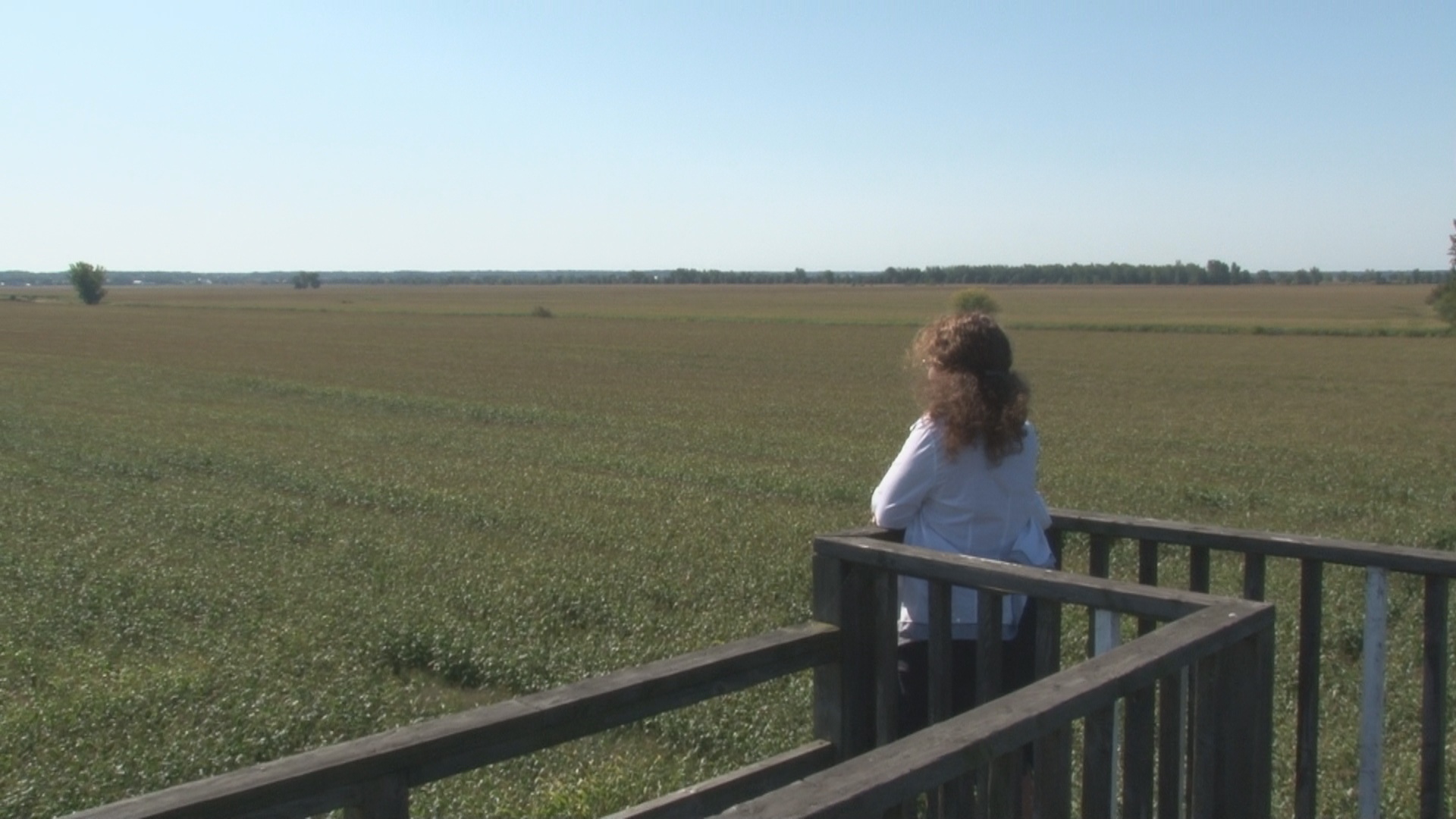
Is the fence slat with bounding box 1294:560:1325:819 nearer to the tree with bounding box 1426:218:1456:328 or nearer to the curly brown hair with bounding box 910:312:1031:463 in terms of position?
the curly brown hair with bounding box 910:312:1031:463

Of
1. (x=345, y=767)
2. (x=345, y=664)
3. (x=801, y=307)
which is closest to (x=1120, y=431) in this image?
(x=345, y=664)

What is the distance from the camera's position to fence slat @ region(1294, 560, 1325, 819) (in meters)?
3.65

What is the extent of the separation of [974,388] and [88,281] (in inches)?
5207

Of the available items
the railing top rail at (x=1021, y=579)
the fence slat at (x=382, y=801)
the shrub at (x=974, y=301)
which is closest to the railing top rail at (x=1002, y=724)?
the railing top rail at (x=1021, y=579)

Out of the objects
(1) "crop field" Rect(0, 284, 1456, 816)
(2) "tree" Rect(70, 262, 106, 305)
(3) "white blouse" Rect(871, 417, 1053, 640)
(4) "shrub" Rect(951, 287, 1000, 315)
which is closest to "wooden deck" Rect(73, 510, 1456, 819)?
(3) "white blouse" Rect(871, 417, 1053, 640)

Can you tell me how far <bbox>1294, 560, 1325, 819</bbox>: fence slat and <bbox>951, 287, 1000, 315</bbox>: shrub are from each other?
122 cm

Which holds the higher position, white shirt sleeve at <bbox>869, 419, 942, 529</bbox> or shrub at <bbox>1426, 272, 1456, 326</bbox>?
white shirt sleeve at <bbox>869, 419, 942, 529</bbox>

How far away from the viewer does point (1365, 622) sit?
3701 mm

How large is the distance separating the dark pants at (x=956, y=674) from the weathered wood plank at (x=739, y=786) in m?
0.23

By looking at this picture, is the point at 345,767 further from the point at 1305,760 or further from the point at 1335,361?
the point at 1335,361

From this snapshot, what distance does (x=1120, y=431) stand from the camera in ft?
70.4

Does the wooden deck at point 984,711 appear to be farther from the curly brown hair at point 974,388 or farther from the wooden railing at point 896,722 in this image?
the curly brown hair at point 974,388

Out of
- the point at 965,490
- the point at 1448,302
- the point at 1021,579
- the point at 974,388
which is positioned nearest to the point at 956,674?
the point at 965,490

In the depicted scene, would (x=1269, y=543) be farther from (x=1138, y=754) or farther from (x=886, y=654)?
(x=1138, y=754)
